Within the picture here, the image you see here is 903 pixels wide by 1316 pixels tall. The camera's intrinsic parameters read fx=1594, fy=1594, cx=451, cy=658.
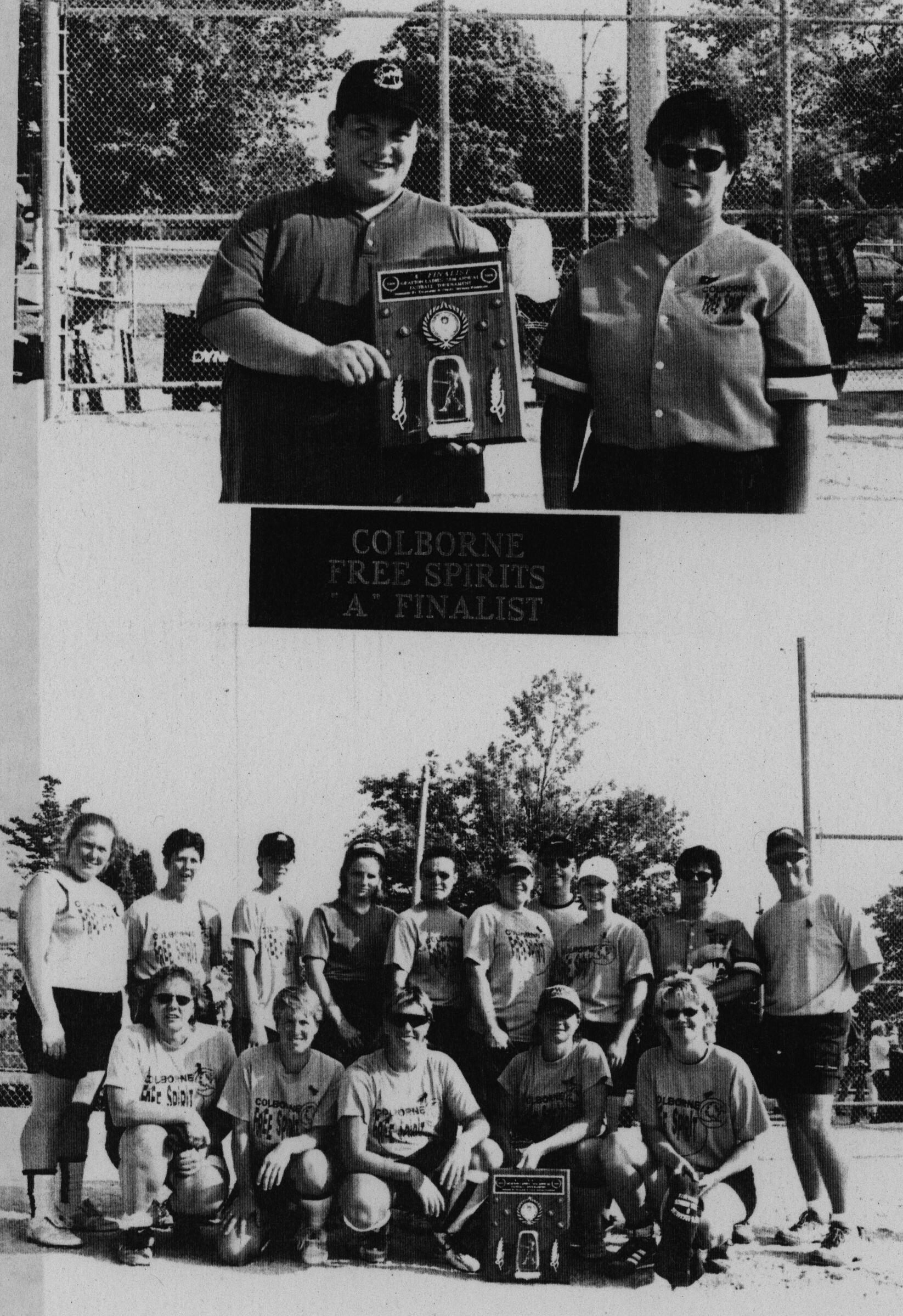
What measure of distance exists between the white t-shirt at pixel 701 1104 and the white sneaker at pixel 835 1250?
44cm

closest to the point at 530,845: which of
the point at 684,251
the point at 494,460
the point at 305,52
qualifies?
the point at 494,460

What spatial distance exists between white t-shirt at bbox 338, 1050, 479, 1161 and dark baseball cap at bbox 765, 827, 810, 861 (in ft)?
3.82

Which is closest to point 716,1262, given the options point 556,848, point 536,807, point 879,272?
point 556,848

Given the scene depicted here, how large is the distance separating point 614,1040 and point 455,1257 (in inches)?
29.5

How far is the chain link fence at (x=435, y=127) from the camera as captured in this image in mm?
5480

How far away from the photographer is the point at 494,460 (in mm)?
4965

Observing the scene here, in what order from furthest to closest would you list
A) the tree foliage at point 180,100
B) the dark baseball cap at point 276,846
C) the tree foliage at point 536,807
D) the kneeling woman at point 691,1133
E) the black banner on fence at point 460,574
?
the tree foliage at point 180,100 → the tree foliage at point 536,807 → the black banner on fence at point 460,574 → the dark baseball cap at point 276,846 → the kneeling woman at point 691,1133

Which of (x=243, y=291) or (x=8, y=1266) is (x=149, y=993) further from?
(x=243, y=291)

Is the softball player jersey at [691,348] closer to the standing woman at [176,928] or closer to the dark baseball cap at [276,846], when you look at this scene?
the dark baseball cap at [276,846]

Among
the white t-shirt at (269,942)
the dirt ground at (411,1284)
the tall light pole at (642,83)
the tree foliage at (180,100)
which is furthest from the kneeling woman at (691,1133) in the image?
the tree foliage at (180,100)

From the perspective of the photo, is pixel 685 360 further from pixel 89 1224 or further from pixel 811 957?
pixel 89 1224

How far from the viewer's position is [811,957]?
186 inches

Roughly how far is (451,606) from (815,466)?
1.22 meters

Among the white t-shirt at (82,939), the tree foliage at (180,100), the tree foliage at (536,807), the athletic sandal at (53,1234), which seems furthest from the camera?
the tree foliage at (180,100)
